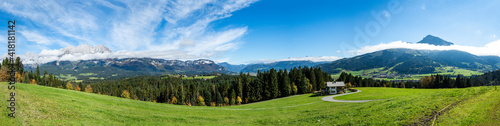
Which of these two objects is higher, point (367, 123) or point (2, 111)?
point (2, 111)

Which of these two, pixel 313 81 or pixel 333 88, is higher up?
pixel 313 81

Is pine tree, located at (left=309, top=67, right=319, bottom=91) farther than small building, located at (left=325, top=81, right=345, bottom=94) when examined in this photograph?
Yes

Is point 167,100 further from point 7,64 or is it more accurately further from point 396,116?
point 396,116

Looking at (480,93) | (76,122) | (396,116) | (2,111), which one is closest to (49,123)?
(76,122)

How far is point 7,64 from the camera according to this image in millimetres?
71000

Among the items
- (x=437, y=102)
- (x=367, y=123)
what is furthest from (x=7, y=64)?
(x=437, y=102)

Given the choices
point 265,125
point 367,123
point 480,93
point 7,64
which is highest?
point 7,64

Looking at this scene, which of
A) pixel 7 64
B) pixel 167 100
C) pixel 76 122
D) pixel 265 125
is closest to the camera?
pixel 76 122

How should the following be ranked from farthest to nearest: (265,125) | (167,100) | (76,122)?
1. (167,100)
2. (265,125)
3. (76,122)

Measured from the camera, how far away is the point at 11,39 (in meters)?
18.9

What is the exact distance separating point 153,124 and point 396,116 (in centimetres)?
2219

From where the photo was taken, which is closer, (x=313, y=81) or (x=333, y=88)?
(x=333, y=88)

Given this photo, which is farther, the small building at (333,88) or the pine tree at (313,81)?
the pine tree at (313,81)

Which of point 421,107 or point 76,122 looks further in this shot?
point 76,122
